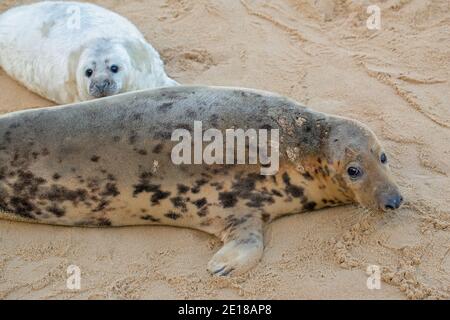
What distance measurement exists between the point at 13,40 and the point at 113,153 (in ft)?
6.59

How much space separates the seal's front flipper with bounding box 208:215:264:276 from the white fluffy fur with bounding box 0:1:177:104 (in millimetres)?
1401

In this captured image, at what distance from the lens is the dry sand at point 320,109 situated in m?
3.14

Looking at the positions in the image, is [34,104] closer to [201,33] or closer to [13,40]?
[13,40]

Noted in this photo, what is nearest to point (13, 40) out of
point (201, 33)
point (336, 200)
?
point (201, 33)

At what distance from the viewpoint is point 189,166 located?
11.3ft

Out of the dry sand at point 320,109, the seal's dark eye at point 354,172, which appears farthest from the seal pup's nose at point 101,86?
the seal's dark eye at point 354,172

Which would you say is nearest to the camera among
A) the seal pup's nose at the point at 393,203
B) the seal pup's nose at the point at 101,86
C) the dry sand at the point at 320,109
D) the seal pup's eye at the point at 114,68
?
the dry sand at the point at 320,109

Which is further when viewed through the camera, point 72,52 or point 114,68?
point 72,52

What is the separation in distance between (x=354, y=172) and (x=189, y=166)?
2.53 ft

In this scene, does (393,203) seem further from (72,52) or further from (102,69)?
(72,52)

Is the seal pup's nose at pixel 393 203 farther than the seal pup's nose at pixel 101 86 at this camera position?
No

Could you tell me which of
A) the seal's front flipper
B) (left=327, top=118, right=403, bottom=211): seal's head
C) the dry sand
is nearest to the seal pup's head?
the dry sand

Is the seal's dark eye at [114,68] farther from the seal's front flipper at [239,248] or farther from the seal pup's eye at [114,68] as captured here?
the seal's front flipper at [239,248]

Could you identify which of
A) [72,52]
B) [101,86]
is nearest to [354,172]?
[101,86]
